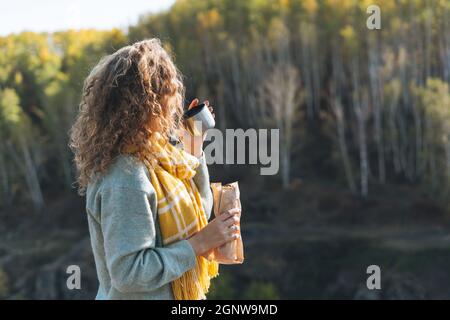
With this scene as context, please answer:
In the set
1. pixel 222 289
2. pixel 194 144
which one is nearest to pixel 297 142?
pixel 222 289

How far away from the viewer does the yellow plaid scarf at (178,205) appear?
259 cm

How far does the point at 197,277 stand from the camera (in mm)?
2701

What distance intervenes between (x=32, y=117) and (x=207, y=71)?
925 cm

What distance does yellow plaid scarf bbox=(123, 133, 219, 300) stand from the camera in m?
2.59

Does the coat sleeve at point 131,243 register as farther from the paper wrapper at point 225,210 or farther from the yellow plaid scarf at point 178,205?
the paper wrapper at point 225,210

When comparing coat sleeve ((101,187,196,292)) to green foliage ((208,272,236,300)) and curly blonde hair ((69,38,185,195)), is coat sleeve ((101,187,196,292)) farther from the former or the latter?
green foliage ((208,272,236,300))

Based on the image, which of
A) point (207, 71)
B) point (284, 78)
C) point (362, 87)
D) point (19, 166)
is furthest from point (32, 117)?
point (362, 87)

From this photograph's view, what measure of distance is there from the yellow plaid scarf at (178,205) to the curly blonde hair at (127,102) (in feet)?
0.24

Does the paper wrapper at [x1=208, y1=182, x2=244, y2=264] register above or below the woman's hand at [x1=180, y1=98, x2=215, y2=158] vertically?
below

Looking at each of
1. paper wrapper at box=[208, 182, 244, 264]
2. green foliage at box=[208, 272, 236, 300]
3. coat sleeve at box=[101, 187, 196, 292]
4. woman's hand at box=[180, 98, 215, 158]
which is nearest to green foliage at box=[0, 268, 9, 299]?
green foliage at box=[208, 272, 236, 300]

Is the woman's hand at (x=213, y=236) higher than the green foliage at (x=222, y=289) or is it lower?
higher

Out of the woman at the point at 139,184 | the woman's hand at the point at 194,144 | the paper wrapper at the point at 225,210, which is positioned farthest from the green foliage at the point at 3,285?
the woman at the point at 139,184

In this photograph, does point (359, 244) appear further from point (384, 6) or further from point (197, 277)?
point (197, 277)

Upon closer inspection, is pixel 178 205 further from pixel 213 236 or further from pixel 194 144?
pixel 194 144
